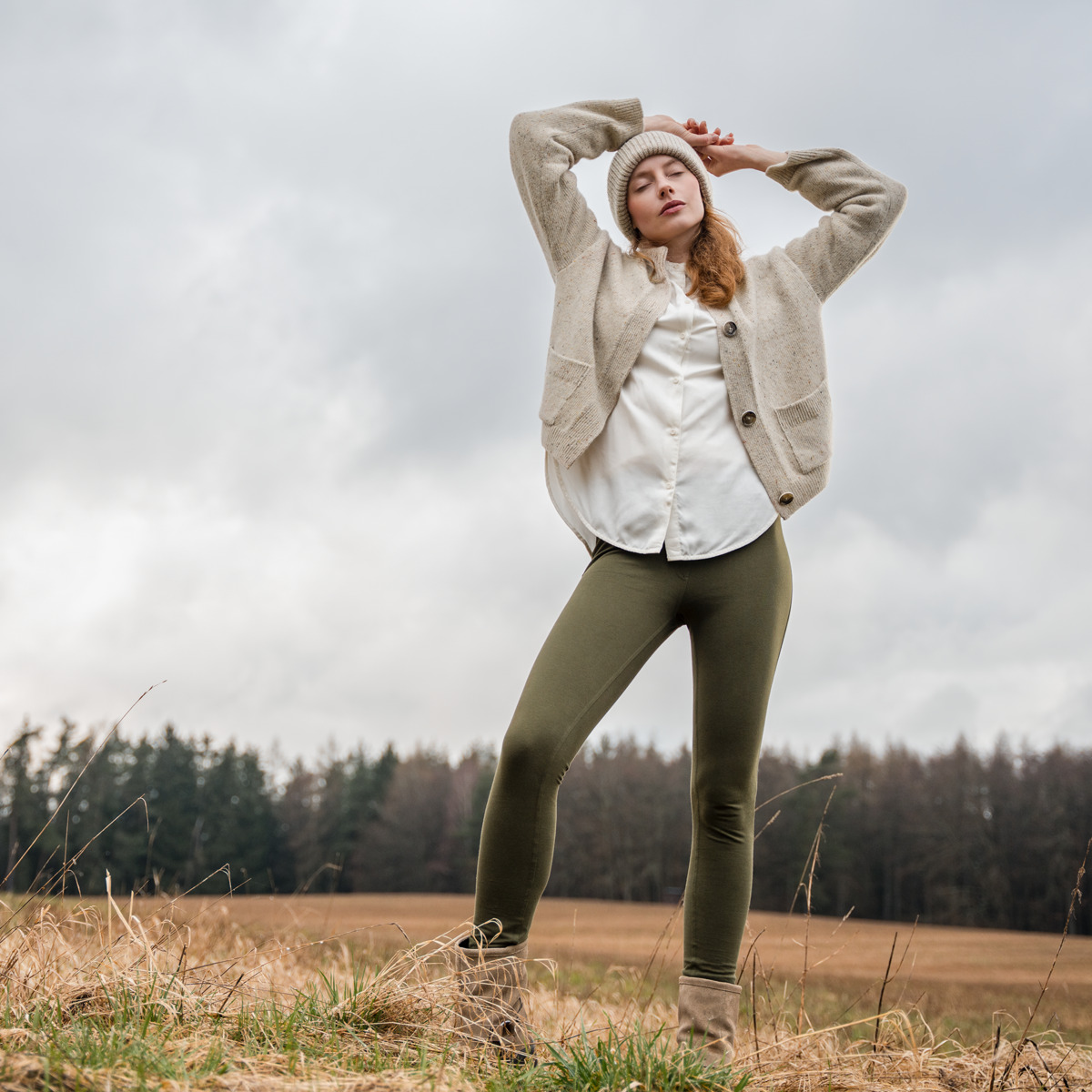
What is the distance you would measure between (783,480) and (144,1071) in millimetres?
1768

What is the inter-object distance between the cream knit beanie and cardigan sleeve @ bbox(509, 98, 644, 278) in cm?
9

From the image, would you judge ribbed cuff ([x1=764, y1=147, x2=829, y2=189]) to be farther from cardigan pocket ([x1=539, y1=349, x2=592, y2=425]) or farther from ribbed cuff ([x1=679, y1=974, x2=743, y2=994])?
ribbed cuff ([x1=679, y1=974, x2=743, y2=994])

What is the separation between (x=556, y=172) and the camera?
2.48 m

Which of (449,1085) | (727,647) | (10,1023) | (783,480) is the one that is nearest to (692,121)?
(783,480)

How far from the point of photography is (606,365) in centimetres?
232

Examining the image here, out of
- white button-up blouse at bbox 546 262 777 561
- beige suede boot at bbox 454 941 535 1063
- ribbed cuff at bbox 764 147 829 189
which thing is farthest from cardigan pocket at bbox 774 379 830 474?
beige suede boot at bbox 454 941 535 1063

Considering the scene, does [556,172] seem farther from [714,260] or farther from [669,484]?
[669,484]

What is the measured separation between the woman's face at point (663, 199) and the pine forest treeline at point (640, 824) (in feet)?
93.7

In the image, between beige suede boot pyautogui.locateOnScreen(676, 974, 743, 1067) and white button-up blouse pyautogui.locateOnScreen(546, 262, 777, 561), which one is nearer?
beige suede boot pyautogui.locateOnScreen(676, 974, 743, 1067)

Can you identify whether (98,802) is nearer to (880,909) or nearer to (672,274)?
(880,909)

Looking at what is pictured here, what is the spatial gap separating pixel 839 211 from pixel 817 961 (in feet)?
7.18

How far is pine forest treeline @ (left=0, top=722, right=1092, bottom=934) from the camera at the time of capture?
33531 mm

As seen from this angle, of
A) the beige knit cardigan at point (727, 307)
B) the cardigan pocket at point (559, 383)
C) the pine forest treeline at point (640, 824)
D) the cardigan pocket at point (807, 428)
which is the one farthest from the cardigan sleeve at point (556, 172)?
the pine forest treeline at point (640, 824)

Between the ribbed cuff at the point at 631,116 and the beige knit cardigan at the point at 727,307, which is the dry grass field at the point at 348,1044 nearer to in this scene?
the beige knit cardigan at the point at 727,307
